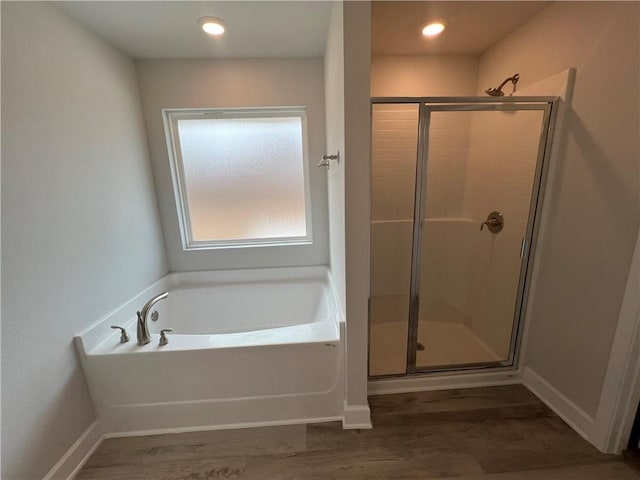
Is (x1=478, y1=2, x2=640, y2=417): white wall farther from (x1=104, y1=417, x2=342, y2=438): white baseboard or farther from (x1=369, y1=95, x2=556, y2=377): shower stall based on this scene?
(x1=104, y1=417, x2=342, y2=438): white baseboard

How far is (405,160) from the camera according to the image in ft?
6.90

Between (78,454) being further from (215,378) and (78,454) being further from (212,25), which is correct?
(212,25)

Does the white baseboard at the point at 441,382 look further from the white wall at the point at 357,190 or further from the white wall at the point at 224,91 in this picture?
the white wall at the point at 224,91

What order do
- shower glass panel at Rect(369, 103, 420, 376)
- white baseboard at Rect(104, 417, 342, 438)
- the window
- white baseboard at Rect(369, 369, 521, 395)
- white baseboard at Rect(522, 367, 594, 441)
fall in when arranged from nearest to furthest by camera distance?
white baseboard at Rect(522, 367, 594, 441)
white baseboard at Rect(104, 417, 342, 438)
white baseboard at Rect(369, 369, 521, 395)
shower glass panel at Rect(369, 103, 420, 376)
the window

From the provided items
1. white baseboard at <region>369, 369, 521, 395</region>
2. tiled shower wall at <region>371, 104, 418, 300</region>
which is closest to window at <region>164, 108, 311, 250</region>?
tiled shower wall at <region>371, 104, 418, 300</region>

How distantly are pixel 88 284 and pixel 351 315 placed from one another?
146cm

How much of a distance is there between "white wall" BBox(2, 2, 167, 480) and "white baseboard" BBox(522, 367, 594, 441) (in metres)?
2.61

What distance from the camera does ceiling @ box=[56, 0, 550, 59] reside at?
1336 millimetres

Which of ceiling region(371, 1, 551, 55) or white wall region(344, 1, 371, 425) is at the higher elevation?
ceiling region(371, 1, 551, 55)

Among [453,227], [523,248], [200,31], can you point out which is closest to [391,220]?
[453,227]

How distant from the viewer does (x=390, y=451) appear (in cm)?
125

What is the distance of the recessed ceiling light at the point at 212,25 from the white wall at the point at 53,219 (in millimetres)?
669

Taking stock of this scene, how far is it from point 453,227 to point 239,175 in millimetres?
1931

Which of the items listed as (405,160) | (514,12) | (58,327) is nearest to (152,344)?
(58,327)
